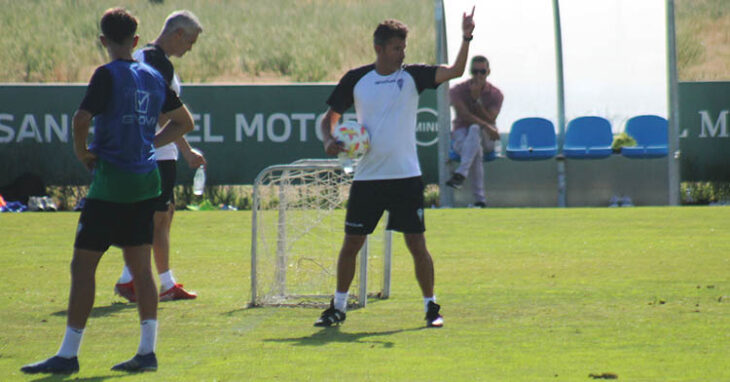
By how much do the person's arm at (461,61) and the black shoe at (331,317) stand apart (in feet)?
5.30

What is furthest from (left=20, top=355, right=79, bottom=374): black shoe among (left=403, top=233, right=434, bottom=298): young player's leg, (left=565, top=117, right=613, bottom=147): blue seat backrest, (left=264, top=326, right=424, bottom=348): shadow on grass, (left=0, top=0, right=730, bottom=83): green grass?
(left=0, top=0, right=730, bottom=83): green grass

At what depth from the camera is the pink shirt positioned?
61.8ft

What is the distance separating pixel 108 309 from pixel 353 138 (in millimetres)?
2300

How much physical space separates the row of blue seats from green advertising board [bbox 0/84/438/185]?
1.54m

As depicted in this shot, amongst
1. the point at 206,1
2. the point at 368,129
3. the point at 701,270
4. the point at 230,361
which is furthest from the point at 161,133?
the point at 206,1

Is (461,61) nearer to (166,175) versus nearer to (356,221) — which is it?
(356,221)

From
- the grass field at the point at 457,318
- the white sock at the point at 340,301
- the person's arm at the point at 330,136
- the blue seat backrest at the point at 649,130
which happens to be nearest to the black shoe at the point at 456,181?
the blue seat backrest at the point at 649,130

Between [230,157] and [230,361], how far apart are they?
14.4 metres

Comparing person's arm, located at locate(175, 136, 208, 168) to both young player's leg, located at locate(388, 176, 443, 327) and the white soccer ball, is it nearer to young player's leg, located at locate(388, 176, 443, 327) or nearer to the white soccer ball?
the white soccer ball

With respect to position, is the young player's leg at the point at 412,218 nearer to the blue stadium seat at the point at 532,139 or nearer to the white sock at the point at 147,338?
the white sock at the point at 147,338

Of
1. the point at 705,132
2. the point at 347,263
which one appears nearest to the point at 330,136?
the point at 347,263

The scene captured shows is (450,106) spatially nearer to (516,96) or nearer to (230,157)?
(516,96)

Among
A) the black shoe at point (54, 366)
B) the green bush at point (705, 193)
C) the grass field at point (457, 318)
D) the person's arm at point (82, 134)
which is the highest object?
the person's arm at point (82, 134)

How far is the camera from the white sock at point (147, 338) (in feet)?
19.7
